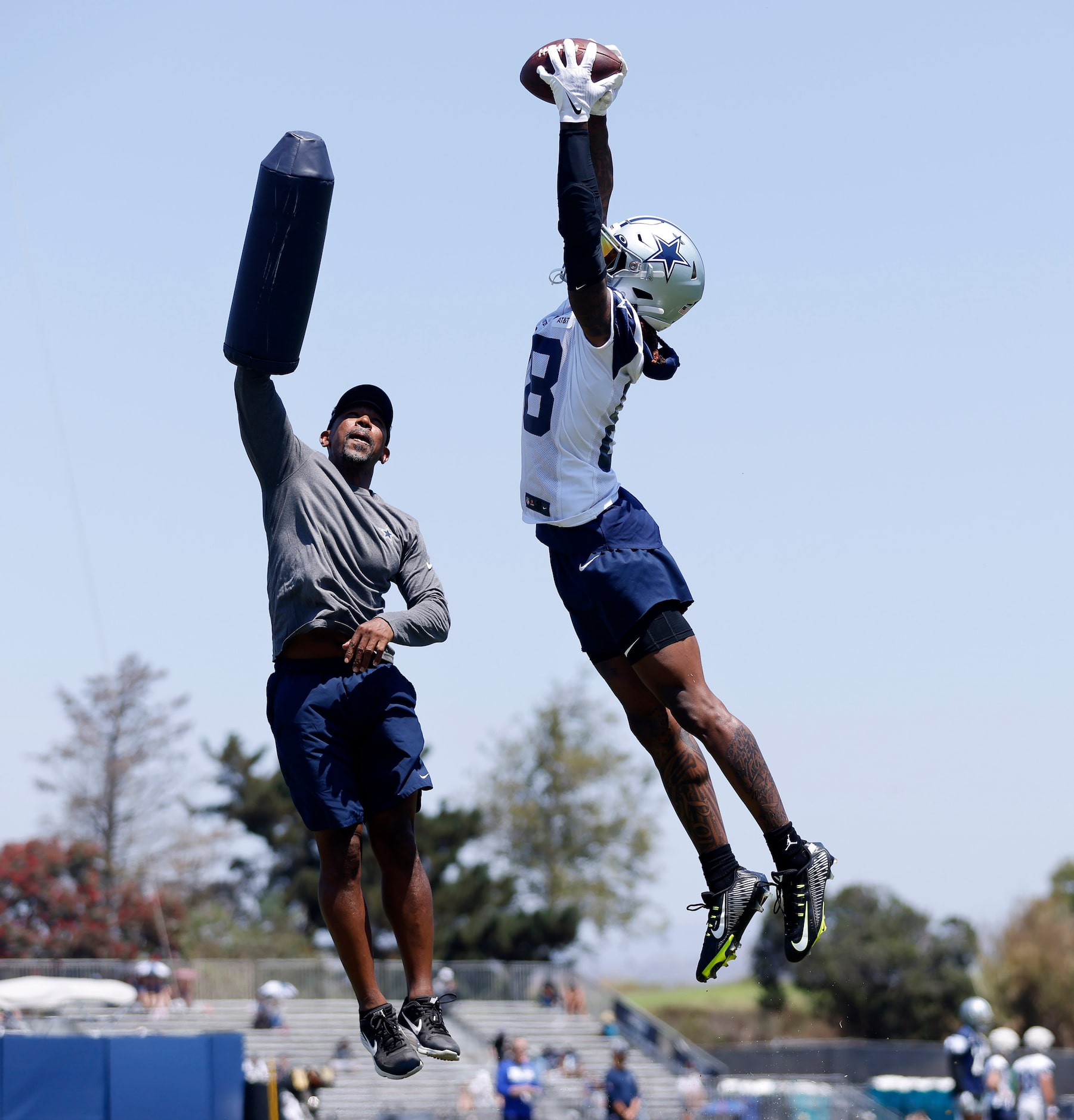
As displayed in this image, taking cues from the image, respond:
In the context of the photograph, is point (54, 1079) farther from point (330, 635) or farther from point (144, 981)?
point (144, 981)

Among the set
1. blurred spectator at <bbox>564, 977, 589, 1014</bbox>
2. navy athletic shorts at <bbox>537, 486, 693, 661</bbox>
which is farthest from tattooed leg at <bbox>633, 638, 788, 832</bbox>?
blurred spectator at <bbox>564, 977, 589, 1014</bbox>

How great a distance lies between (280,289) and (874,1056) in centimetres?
2641

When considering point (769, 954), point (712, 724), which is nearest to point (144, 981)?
point (769, 954)

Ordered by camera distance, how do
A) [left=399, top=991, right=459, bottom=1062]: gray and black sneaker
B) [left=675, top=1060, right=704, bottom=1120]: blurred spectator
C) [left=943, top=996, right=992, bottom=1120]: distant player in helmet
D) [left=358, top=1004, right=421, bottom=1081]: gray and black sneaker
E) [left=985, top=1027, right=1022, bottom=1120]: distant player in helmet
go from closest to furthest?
[left=358, top=1004, right=421, bottom=1081]: gray and black sneaker, [left=399, top=991, right=459, bottom=1062]: gray and black sneaker, [left=943, top=996, right=992, bottom=1120]: distant player in helmet, [left=985, top=1027, right=1022, bottom=1120]: distant player in helmet, [left=675, top=1060, right=704, bottom=1120]: blurred spectator

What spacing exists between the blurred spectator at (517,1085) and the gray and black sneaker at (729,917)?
12105mm

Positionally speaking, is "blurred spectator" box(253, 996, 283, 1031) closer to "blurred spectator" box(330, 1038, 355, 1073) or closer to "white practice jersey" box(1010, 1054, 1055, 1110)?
"blurred spectator" box(330, 1038, 355, 1073)

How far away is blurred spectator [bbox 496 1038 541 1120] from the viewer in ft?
53.8

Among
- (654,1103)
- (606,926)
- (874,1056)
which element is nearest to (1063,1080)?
(874,1056)

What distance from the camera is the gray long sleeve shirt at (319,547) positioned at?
5.25 metres

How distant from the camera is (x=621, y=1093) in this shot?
56.1 ft

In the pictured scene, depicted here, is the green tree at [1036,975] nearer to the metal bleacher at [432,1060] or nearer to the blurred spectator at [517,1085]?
the metal bleacher at [432,1060]

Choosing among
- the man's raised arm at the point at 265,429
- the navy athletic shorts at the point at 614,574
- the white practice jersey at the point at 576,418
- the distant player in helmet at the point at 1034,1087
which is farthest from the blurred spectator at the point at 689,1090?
the man's raised arm at the point at 265,429

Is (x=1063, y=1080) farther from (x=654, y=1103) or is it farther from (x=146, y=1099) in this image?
(x=146, y=1099)

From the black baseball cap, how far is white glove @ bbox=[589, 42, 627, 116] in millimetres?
1367
